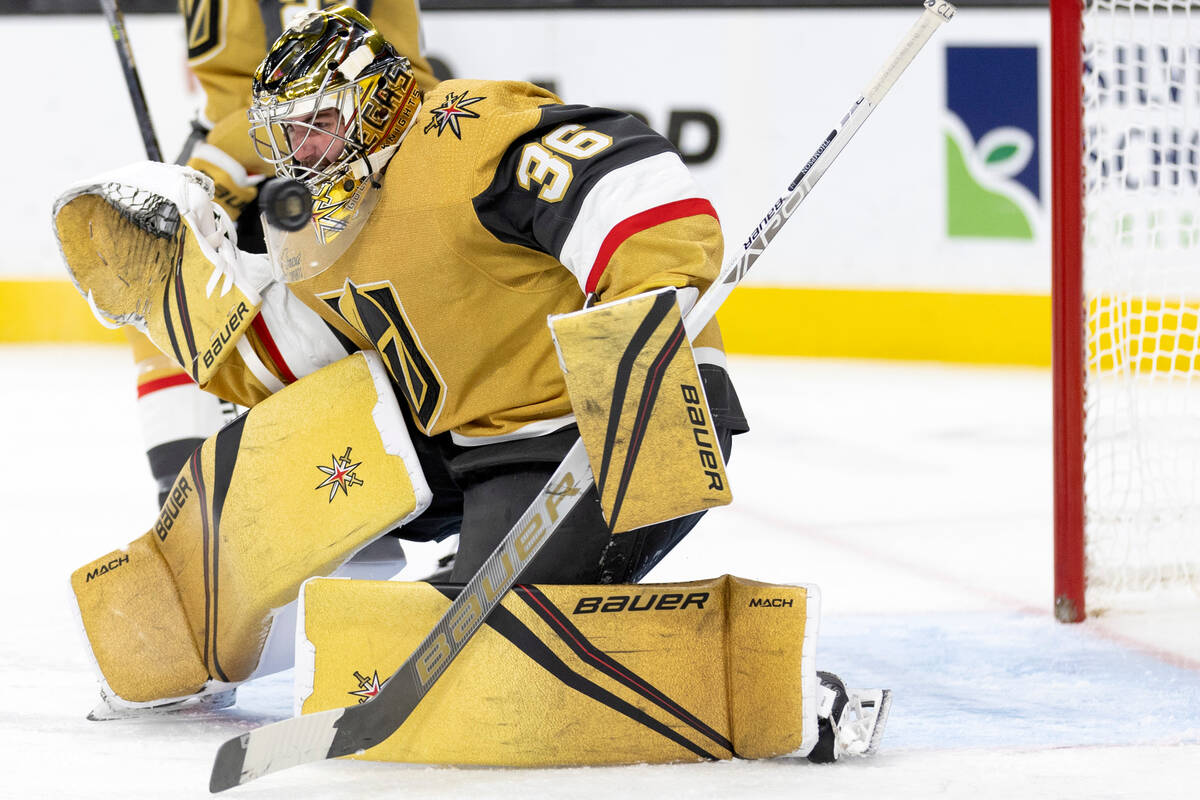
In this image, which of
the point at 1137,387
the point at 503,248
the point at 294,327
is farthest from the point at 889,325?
the point at 503,248

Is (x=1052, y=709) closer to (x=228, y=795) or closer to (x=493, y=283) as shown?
(x=493, y=283)

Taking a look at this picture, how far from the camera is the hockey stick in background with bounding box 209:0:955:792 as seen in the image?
1567 mm

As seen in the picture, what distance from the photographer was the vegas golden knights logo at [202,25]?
265 cm

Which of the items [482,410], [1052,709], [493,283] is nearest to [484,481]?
[482,410]

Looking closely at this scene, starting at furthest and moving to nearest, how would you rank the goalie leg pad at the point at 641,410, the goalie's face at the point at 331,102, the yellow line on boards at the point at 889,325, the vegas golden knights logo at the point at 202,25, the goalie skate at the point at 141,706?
1. the yellow line on boards at the point at 889,325
2. the vegas golden knights logo at the point at 202,25
3. the goalie skate at the point at 141,706
4. the goalie's face at the point at 331,102
5. the goalie leg pad at the point at 641,410

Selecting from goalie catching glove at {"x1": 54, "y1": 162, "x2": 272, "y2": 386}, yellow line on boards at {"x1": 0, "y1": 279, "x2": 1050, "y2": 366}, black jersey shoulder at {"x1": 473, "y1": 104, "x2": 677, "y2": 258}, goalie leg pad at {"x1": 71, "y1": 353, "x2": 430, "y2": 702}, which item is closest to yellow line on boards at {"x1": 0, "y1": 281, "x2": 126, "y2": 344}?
yellow line on boards at {"x1": 0, "y1": 279, "x2": 1050, "y2": 366}

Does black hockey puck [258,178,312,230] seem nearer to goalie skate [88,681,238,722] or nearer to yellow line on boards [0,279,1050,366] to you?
goalie skate [88,681,238,722]

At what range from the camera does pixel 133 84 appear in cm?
291

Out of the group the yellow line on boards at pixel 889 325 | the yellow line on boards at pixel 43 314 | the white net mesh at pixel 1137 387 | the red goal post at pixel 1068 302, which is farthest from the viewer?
the yellow line on boards at pixel 43 314

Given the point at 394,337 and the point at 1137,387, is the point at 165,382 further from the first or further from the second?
the point at 1137,387

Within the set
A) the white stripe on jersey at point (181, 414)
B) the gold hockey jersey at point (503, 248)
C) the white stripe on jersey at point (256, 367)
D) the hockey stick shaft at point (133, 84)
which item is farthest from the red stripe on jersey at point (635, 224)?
the hockey stick shaft at point (133, 84)

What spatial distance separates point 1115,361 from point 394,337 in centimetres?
133

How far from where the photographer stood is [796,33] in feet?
17.3

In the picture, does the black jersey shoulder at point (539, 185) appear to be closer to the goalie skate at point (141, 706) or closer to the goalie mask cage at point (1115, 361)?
the goalie skate at point (141, 706)
